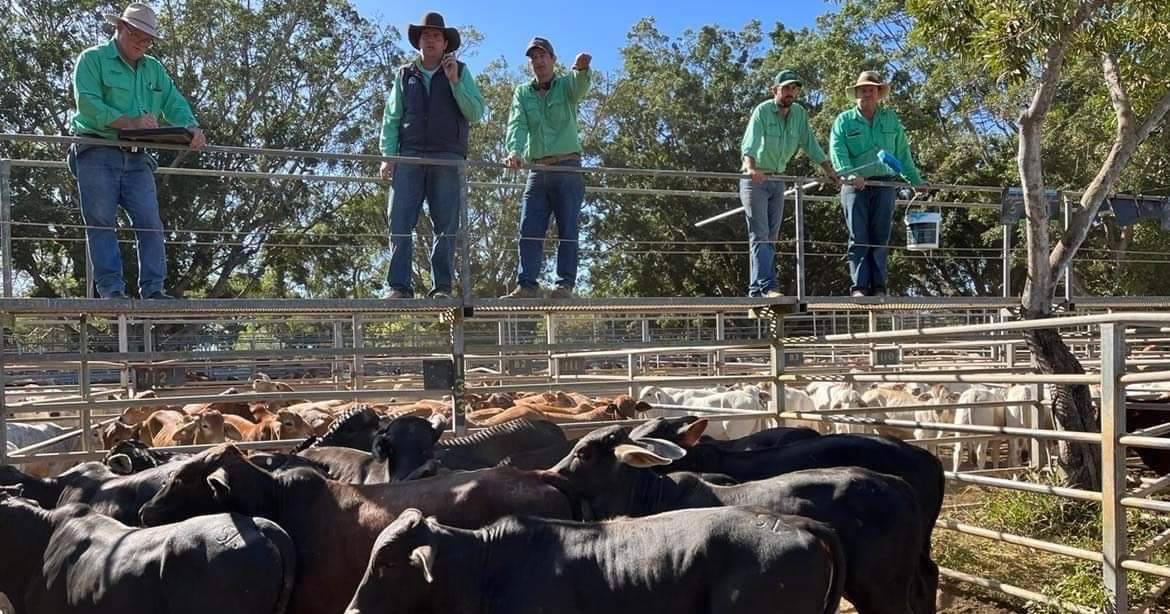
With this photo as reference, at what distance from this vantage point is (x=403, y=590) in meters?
4.30

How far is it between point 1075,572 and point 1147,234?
20376 millimetres

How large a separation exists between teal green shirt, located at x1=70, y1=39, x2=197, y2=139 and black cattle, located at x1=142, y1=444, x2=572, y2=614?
9.02 feet

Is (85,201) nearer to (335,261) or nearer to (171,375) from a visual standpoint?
(171,375)

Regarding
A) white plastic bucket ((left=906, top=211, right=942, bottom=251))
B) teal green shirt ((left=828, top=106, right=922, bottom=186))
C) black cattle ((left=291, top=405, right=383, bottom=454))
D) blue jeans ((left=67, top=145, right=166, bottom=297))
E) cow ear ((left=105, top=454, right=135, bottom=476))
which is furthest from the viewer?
teal green shirt ((left=828, top=106, right=922, bottom=186))

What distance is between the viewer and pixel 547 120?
830 cm

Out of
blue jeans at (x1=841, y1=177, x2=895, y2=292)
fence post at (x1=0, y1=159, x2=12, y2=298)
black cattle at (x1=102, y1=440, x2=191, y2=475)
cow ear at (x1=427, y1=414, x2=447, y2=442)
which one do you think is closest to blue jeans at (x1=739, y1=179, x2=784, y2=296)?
blue jeans at (x1=841, y1=177, x2=895, y2=292)

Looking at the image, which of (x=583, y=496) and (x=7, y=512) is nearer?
(x=7, y=512)

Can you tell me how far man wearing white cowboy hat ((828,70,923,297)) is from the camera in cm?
938

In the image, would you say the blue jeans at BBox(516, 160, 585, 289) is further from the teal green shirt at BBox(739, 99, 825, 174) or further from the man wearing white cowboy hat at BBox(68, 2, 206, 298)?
the man wearing white cowboy hat at BBox(68, 2, 206, 298)

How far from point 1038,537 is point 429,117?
565 centimetres

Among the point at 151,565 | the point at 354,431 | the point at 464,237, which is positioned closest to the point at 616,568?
the point at 151,565

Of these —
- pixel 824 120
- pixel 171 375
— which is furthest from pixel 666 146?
pixel 171 375

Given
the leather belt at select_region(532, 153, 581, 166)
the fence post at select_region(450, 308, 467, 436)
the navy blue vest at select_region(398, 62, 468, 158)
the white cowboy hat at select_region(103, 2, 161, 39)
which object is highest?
the white cowboy hat at select_region(103, 2, 161, 39)

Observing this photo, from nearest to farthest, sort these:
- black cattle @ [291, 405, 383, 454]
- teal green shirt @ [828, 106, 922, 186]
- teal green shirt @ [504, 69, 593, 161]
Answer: black cattle @ [291, 405, 383, 454] → teal green shirt @ [504, 69, 593, 161] → teal green shirt @ [828, 106, 922, 186]
